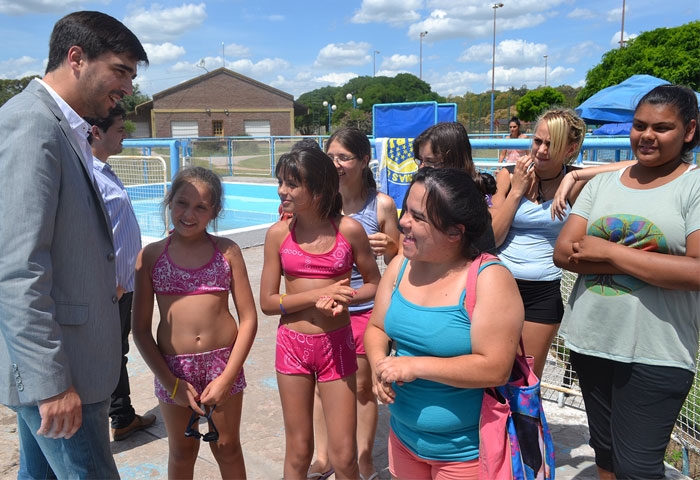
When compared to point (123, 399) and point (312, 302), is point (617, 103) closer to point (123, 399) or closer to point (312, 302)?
point (312, 302)

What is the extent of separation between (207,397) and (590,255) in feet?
5.53

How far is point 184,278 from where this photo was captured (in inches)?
93.4

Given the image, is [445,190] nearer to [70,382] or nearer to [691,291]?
[691,291]

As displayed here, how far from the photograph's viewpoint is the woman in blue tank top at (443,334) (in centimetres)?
174

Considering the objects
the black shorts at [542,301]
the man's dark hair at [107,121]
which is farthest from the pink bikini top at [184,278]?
the black shorts at [542,301]

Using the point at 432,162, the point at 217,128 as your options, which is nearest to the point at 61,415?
the point at 432,162

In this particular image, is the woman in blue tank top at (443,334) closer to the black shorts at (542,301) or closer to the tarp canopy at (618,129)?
the black shorts at (542,301)

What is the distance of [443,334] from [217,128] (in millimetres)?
56232

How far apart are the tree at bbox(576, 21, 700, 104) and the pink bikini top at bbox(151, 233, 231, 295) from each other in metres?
27.1

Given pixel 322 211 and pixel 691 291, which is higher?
pixel 322 211

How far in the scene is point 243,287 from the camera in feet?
8.14

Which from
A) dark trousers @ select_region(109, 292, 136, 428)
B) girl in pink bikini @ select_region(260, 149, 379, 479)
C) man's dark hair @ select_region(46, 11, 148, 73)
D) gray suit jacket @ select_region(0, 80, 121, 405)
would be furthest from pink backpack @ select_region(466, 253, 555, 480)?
dark trousers @ select_region(109, 292, 136, 428)

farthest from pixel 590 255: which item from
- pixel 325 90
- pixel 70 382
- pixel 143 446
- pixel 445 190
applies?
pixel 325 90

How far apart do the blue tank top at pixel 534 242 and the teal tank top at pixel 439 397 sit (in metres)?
1.10
